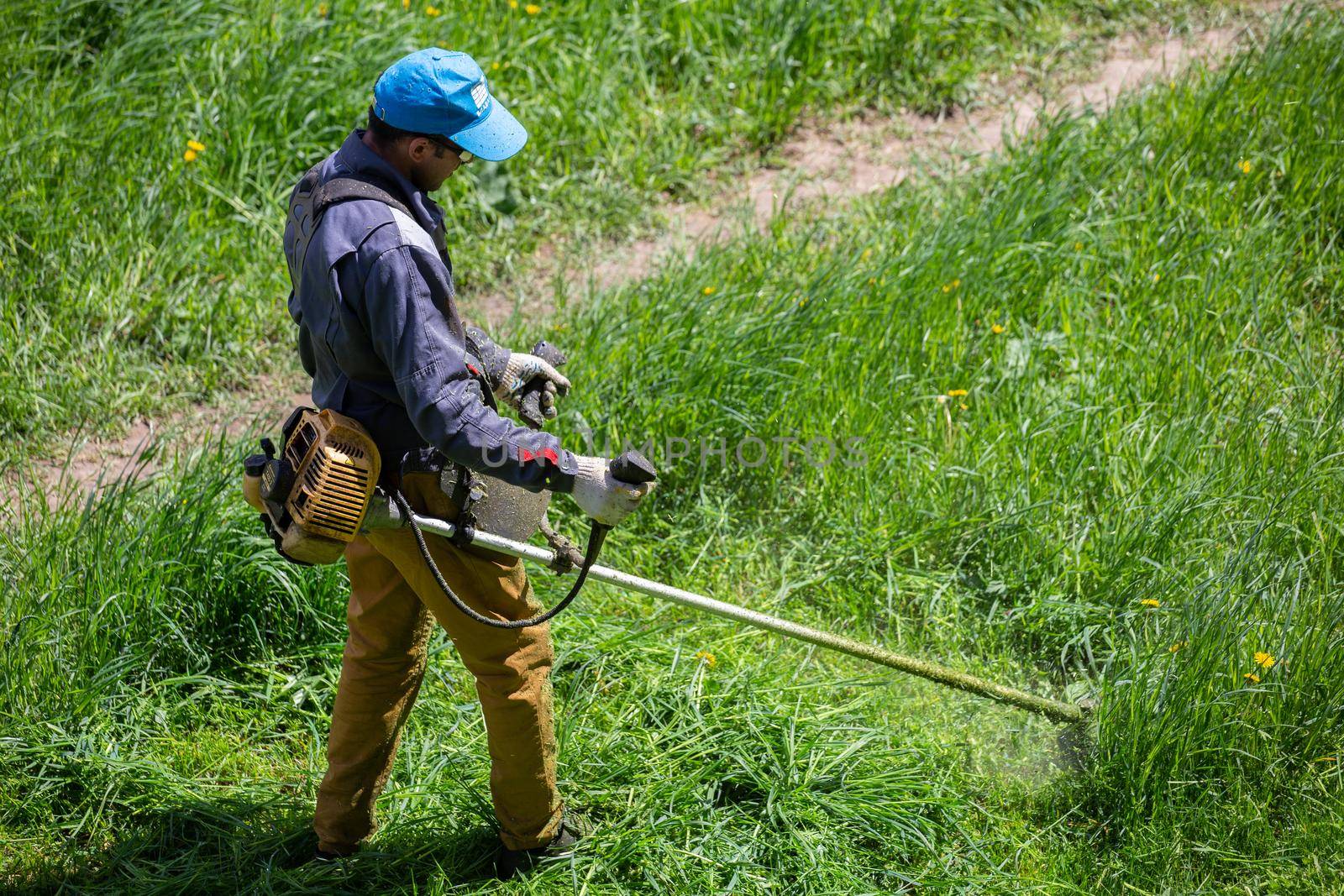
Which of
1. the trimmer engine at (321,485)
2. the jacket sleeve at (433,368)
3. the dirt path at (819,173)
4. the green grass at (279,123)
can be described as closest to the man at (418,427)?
the jacket sleeve at (433,368)

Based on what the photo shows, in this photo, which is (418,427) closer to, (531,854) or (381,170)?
(381,170)

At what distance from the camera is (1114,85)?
5891mm

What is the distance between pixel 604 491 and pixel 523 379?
58 cm

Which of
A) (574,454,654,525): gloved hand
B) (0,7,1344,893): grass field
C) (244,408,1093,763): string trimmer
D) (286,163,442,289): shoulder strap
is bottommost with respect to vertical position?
(0,7,1344,893): grass field

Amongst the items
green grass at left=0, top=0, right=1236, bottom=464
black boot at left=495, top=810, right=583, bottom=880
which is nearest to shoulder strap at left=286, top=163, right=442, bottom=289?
black boot at left=495, top=810, right=583, bottom=880

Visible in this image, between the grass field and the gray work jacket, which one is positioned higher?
the gray work jacket

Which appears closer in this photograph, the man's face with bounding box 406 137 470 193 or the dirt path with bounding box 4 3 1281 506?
the man's face with bounding box 406 137 470 193

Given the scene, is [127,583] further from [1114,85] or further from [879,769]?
[1114,85]

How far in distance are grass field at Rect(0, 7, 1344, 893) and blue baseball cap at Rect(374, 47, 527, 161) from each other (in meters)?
1.45

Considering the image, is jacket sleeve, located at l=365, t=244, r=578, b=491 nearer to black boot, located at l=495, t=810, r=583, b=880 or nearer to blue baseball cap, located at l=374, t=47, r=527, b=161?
blue baseball cap, located at l=374, t=47, r=527, b=161

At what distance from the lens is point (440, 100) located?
260 cm

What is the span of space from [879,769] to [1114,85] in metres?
4.06

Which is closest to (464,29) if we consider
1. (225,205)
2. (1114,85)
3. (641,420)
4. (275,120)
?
(275,120)

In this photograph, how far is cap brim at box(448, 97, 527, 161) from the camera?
2.66 m
